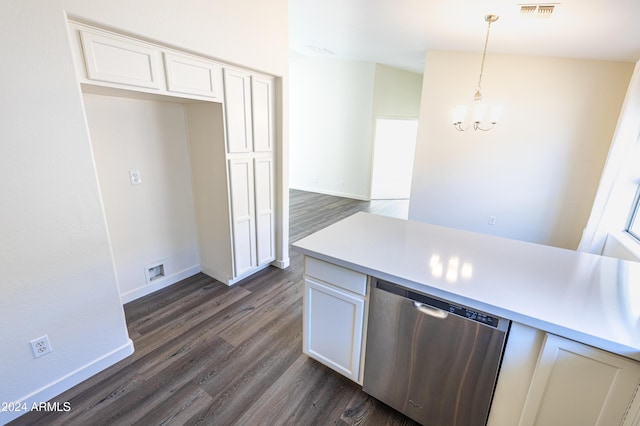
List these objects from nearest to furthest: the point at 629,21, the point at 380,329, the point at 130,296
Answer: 1. the point at 380,329
2. the point at 629,21
3. the point at 130,296

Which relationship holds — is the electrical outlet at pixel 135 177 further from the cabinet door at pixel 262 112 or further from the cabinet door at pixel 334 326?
the cabinet door at pixel 334 326

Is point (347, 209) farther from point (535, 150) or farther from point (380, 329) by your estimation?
point (380, 329)

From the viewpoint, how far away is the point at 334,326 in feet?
5.50

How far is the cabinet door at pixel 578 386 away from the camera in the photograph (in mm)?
972

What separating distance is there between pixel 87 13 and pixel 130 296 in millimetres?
2200

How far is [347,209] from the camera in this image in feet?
19.8

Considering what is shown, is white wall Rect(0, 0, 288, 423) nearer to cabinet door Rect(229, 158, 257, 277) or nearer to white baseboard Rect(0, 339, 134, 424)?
white baseboard Rect(0, 339, 134, 424)

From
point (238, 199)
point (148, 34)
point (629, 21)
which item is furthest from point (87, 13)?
point (629, 21)

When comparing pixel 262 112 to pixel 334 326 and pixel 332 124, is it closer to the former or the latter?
pixel 334 326

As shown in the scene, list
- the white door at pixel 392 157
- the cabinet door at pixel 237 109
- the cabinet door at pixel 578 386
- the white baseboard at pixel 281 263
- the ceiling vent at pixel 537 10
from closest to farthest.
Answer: the cabinet door at pixel 578 386, the ceiling vent at pixel 537 10, the cabinet door at pixel 237 109, the white baseboard at pixel 281 263, the white door at pixel 392 157

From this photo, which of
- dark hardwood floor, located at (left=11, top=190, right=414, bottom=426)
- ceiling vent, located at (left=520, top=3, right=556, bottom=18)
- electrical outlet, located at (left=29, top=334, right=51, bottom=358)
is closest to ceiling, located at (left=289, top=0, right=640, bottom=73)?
ceiling vent, located at (left=520, top=3, right=556, bottom=18)

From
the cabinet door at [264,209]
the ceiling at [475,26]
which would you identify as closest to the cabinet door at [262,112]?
the cabinet door at [264,209]

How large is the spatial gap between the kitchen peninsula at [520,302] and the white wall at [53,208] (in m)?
1.31

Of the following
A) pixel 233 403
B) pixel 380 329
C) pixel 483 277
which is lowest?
pixel 233 403
